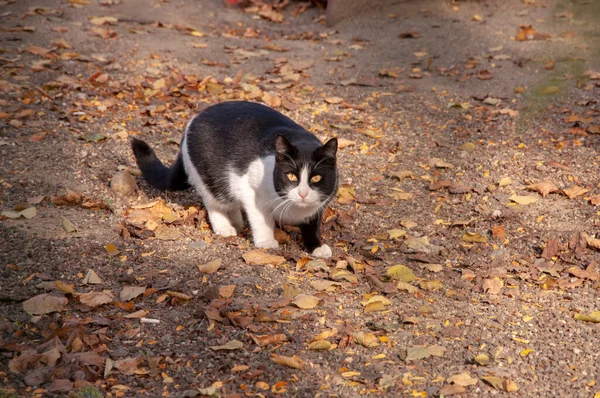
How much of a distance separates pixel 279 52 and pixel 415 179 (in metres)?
2.88

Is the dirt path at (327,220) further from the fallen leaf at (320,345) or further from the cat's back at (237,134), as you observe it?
the cat's back at (237,134)

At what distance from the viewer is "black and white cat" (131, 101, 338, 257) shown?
379 centimetres

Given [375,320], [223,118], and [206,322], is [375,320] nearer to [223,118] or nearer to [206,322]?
[206,322]

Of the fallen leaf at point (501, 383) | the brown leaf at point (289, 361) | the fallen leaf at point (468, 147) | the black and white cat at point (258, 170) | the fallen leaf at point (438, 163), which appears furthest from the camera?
the fallen leaf at point (468, 147)

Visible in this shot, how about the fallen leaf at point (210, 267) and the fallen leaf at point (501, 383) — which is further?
the fallen leaf at point (210, 267)

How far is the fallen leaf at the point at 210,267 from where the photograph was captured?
3680 mm

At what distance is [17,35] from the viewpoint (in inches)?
272

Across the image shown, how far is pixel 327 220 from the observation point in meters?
4.46

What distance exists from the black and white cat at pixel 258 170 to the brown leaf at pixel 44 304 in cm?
125

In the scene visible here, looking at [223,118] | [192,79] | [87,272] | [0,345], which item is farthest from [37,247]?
[192,79]

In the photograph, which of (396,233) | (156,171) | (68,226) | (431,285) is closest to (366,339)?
(431,285)

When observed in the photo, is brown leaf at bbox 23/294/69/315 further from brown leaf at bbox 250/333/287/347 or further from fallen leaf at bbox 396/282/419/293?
fallen leaf at bbox 396/282/419/293

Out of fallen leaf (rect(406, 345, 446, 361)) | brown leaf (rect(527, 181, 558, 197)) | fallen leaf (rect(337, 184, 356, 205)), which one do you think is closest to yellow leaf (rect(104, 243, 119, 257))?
fallen leaf (rect(337, 184, 356, 205))

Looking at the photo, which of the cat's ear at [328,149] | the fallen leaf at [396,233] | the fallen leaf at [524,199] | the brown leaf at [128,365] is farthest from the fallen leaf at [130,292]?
the fallen leaf at [524,199]
